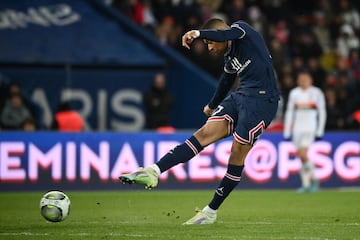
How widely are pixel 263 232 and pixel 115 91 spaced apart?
39.1 feet

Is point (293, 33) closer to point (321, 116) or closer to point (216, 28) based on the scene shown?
point (321, 116)

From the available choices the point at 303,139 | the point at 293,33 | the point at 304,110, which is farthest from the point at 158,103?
the point at 293,33

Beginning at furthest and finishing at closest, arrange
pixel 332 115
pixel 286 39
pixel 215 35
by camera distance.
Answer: pixel 286 39 < pixel 332 115 < pixel 215 35

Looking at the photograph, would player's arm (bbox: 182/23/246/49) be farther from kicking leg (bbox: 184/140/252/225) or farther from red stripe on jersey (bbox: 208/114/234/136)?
kicking leg (bbox: 184/140/252/225)

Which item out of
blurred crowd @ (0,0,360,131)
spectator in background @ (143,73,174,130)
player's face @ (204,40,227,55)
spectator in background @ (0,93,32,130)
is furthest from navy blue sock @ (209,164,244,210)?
spectator in background @ (143,73,174,130)

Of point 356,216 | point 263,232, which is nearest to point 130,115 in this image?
point 356,216

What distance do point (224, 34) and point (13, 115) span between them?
387 inches

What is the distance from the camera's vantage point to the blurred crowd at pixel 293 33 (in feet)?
72.9

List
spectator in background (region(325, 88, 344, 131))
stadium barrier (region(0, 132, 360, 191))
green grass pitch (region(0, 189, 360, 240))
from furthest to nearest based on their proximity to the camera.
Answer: spectator in background (region(325, 88, 344, 131))
stadium barrier (region(0, 132, 360, 191))
green grass pitch (region(0, 189, 360, 240))

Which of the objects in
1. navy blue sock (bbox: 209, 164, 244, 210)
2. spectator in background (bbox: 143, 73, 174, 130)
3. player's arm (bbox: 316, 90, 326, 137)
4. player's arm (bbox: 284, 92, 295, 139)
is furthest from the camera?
spectator in background (bbox: 143, 73, 174, 130)

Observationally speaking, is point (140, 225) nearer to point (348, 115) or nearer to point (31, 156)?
point (31, 156)

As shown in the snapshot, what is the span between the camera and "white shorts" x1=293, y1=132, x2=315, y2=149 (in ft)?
60.0

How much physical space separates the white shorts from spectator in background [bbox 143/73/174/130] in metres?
3.31

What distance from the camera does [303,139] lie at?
18.3 m
